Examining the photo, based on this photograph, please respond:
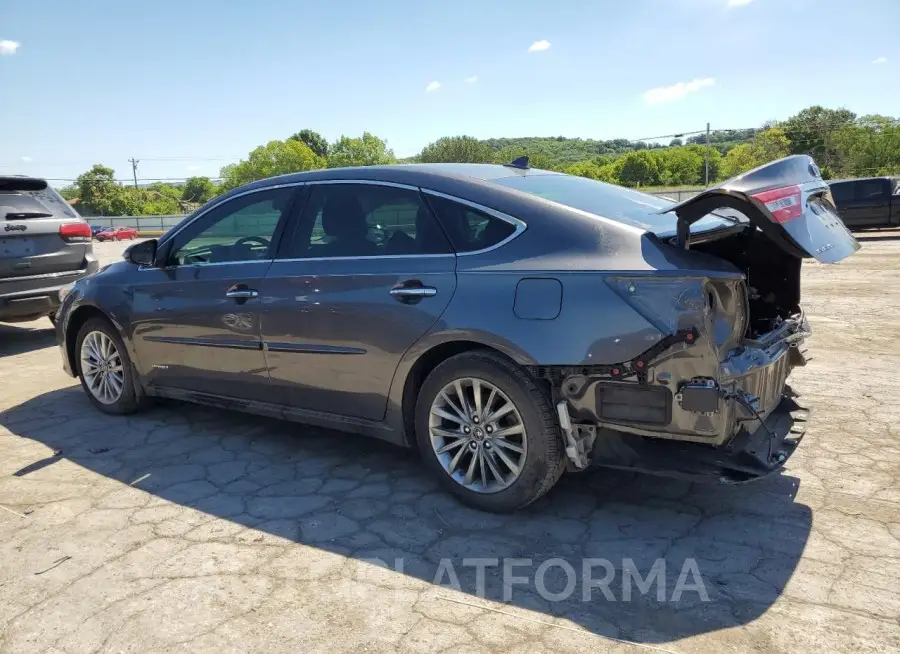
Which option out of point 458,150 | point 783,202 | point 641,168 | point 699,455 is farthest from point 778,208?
point 641,168

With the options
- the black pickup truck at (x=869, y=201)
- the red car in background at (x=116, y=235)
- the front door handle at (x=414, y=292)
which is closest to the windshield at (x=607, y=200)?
the front door handle at (x=414, y=292)

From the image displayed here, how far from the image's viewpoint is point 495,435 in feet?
10.9

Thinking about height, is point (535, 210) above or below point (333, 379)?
above

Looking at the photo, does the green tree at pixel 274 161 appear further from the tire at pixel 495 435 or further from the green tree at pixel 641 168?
the tire at pixel 495 435

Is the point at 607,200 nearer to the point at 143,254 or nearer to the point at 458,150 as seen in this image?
the point at 143,254

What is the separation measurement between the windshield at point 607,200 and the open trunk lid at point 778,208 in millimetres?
152

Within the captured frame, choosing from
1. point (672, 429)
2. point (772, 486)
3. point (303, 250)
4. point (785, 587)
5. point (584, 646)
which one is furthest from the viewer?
point (303, 250)

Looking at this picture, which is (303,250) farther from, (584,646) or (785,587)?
(785,587)

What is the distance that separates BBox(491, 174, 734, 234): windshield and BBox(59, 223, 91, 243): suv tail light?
607 centimetres

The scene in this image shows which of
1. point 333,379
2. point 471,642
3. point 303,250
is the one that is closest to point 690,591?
point 471,642

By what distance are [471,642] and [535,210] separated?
6.22ft

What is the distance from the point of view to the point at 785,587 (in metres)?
2.71

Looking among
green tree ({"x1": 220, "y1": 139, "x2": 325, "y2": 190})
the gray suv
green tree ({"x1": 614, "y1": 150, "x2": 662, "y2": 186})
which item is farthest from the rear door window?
green tree ({"x1": 614, "y1": 150, "x2": 662, "y2": 186})

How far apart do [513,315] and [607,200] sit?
0.97 m
